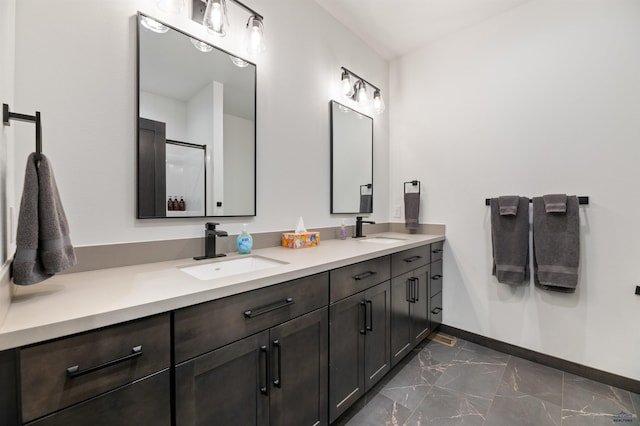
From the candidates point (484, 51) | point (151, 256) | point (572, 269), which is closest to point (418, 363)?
point (572, 269)

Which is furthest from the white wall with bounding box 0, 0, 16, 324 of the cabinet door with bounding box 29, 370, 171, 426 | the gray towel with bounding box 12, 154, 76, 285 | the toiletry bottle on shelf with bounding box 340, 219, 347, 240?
the toiletry bottle on shelf with bounding box 340, 219, 347, 240

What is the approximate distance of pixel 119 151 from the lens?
123 centimetres

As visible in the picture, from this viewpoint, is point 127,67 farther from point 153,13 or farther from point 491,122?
point 491,122

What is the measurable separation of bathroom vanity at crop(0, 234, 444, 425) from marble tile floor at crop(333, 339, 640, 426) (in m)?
0.18

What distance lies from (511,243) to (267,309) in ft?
6.57

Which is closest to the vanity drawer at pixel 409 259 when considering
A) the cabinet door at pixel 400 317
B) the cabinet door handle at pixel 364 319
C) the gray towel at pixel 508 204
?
the cabinet door at pixel 400 317

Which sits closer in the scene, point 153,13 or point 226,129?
point 153,13

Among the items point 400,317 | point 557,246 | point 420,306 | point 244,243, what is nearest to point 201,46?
point 244,243

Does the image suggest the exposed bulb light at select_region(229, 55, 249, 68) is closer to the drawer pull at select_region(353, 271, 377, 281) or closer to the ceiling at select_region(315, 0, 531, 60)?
the ceiling at select_region(315, 0, 531, 60)

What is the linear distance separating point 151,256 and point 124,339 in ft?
2.11

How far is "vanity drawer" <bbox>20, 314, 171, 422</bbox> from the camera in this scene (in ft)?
2.01

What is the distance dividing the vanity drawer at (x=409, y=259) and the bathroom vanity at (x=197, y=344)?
196 millimetres

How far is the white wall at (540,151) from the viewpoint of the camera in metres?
1.78

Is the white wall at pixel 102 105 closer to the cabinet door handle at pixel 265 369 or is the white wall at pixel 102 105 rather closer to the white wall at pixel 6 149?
the white wall at pixel 6 149
